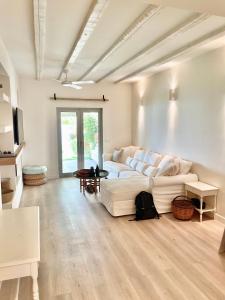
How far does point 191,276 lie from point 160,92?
13.5 ft

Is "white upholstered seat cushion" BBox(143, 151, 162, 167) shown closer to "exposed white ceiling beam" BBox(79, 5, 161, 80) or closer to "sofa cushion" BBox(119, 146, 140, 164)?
"sofa cushion" BBox(119, 146, 140, 164)

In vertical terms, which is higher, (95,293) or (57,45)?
(57,45)

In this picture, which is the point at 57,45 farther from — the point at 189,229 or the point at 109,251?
the point at 189,229

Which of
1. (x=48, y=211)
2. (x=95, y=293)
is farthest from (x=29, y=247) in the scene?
(x=48, y=211)

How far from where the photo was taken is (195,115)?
4.39 m

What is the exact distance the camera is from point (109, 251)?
3.02 m

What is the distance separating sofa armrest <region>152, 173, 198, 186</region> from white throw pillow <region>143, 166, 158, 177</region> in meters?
0.65

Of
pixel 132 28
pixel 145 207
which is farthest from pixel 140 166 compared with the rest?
pixel 132 28

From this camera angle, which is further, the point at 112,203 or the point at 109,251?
the point at 112,203

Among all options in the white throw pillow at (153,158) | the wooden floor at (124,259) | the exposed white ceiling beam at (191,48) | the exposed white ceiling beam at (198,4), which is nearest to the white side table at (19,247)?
the wooden floor at (124,259)

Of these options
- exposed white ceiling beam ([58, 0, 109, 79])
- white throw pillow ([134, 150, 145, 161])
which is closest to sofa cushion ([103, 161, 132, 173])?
white throw pillow ([134, 150, 145, 161])

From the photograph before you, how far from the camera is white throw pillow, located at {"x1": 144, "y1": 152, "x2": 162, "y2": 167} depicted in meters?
5.36

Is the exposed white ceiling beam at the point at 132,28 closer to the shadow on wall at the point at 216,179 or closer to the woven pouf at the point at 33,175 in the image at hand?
the shadow on wall at the point at 216,179

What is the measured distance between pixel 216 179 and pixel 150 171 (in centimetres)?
152
